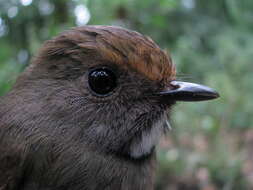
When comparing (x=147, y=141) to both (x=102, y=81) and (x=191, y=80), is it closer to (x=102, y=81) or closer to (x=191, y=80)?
(x=102, y=81)

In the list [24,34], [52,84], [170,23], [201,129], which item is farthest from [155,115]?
[170,23]

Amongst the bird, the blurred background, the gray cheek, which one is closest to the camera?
the bird

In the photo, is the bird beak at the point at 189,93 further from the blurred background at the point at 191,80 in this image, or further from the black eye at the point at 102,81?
the blurred background at the point at 191,80

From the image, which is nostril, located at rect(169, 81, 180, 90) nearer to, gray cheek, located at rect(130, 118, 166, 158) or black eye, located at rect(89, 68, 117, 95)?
gray cheek, located at rect(130, 118, 166, 158)

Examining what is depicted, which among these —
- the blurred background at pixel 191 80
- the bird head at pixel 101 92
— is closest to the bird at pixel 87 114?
the bird head at pixel 101 92

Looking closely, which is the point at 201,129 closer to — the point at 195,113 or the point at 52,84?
the point at 195,113

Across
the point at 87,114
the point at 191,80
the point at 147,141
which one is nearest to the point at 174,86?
the point at 147,141

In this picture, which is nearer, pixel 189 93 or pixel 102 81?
pixel 102 81

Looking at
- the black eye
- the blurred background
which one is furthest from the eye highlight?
the blurred background

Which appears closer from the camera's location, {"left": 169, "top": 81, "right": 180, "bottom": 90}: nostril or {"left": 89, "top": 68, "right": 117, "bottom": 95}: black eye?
{"left": 89, "top": 68, "right": 117, "bottom": 95}: black eye
